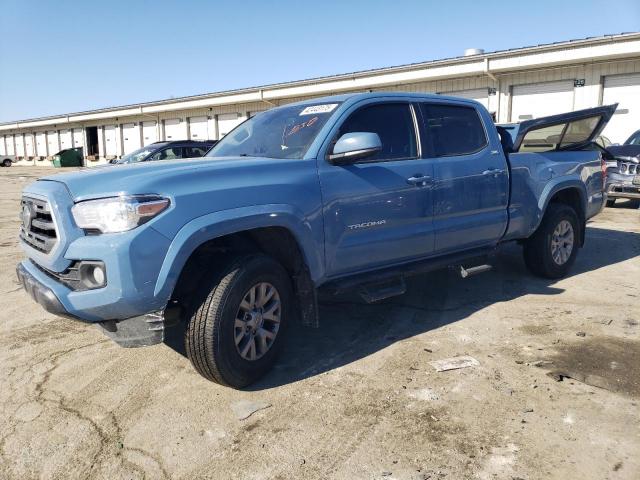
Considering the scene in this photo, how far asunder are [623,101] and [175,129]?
85.9ft

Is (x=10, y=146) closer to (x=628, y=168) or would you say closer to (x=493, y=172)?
(x=628, y=168)

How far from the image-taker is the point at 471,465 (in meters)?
2.51

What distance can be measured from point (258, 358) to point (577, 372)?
2.19 m

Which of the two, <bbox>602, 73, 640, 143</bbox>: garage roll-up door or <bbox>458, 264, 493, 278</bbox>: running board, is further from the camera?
<bbox>602, 73, 640, 143</bbox>: garage roll-up door

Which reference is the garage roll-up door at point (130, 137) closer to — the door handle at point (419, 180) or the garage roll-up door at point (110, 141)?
the garage roll-up door at point (110, 141)

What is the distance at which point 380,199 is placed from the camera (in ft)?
12.9

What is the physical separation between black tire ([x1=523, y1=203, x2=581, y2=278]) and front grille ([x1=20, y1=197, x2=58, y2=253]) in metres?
4.80

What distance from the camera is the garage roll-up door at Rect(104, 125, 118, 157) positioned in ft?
131

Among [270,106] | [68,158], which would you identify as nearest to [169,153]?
[270,106]

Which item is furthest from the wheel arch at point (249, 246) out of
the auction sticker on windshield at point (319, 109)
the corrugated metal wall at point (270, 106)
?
the corrugated metal wall at point (270, 106)

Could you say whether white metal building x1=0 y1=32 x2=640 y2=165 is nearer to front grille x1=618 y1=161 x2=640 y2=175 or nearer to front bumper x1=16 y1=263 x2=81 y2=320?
front grille x1=618 y1=161 x2=640 y2=175

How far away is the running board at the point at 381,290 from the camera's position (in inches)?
154

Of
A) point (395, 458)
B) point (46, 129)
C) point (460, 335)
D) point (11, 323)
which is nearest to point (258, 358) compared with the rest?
point (395, 458)

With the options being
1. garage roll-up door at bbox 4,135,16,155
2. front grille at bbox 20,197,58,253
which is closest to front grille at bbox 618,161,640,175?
front grille at bbox 20,197,58,253
